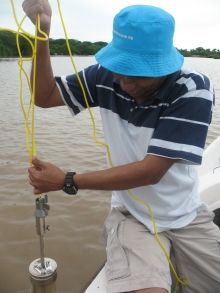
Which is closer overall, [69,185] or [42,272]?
[69,185]

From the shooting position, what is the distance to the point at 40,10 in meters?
1.66

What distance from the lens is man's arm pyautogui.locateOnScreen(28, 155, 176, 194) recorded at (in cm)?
168

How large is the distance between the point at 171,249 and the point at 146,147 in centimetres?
68

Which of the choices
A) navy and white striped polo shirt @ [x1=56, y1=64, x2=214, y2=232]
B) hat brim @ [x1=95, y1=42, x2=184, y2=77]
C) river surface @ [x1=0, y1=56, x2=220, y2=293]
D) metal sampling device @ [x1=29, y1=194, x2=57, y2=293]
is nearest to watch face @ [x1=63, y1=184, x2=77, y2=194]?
metal sampling device @ [x1=29, y1=194, x2=57, y2=293]

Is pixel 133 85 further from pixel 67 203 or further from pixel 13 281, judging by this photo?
pixel 67 203

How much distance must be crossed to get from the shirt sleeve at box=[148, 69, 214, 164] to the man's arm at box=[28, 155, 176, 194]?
0.07 m

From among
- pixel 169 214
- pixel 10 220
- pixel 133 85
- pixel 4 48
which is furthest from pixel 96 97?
pixel 4 48

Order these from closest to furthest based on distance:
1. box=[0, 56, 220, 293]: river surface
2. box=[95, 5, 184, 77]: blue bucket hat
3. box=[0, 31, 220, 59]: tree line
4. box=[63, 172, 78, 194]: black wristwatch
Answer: box=[95, 5, 184, 77]: blue bucket hat, box=[63, 172, 78, 194]: black wristwatch, box=[0, 56, 220, 293]: river surface, box=[0, 31, 220, 59]: tree line

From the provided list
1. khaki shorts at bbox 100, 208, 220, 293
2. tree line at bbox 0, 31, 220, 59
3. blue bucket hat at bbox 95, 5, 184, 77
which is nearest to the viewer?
blue bucket hat at bbox 95, 5, 184, 77

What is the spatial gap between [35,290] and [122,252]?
54 cm

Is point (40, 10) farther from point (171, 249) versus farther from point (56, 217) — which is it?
→ point (56, 217)

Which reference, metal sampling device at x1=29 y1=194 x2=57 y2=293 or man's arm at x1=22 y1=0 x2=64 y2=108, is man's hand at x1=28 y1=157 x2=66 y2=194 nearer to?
metal sampling device at x1=29 y1=194 x2=57 y2=293

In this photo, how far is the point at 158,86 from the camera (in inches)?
70.1

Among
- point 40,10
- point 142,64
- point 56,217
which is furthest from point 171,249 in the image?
point 56,217
